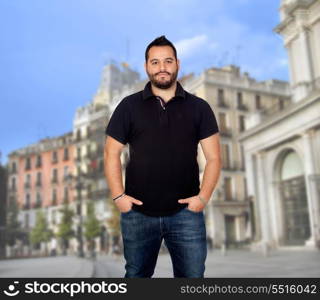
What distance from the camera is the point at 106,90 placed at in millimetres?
56219

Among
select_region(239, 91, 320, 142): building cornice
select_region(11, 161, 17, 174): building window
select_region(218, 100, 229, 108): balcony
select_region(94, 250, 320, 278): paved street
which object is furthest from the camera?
select_region(11, 161, 17, 174): building window

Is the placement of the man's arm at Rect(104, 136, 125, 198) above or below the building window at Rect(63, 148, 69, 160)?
below

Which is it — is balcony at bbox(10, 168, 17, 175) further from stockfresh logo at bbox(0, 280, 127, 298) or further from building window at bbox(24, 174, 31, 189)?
stockfresh logo at bbox(0, 280, 127, 298)

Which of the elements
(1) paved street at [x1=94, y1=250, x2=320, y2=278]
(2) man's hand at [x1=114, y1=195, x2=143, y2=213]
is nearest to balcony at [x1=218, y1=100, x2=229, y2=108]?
(1) paved street at [x1=94, y1=250, x2=320, y2=278]

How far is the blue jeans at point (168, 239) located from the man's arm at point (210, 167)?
0.15m

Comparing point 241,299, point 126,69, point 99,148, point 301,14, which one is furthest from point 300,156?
point 126,69

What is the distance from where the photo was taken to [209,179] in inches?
Answer: 105

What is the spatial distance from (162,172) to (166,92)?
0.56 metres

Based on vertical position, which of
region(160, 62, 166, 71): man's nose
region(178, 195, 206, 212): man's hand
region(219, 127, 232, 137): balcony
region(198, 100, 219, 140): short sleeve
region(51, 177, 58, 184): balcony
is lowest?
region(178, 195, 206, 212): man's hand

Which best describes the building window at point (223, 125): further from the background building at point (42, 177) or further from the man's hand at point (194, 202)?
the man's hand at point (194, 202)

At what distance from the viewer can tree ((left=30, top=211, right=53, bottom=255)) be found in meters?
49.6

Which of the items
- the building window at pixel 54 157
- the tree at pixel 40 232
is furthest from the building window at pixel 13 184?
the tree at pixel 40 232

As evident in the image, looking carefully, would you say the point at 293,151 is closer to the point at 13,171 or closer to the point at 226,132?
Answer: the point at 226,132

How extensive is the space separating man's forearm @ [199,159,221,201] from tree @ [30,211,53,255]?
49.4 meters
